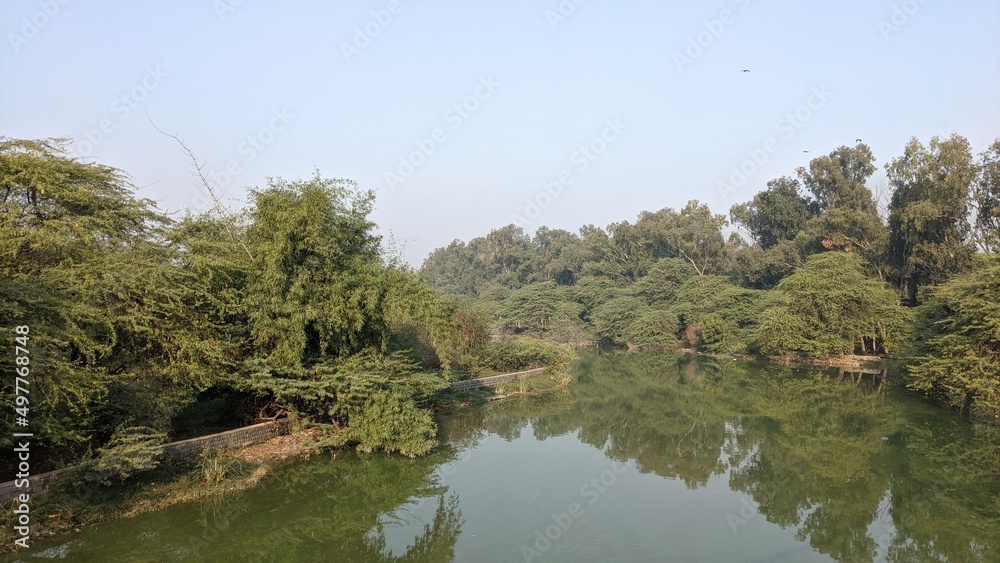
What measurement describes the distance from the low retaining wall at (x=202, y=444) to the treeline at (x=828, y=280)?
4677 mm

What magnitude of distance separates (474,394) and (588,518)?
934cm

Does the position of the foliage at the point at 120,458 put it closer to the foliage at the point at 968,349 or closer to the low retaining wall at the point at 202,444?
the low retaining wall at the point at 202,444

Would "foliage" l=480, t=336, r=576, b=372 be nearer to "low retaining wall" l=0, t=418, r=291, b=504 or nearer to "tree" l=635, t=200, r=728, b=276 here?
"low retaining wall" l=0, t=418, r=291, b=504

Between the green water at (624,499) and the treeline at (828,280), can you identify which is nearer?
the green water at (624,499)

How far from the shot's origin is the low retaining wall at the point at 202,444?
6973mm

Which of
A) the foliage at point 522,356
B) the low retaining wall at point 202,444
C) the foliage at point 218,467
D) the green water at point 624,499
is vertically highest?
the foliage at point 522,356

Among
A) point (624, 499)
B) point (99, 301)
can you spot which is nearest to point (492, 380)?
point (624, 499)

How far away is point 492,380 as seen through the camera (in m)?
19.5

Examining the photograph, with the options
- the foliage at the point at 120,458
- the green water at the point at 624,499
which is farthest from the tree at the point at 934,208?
the foliage at the point at 120,458

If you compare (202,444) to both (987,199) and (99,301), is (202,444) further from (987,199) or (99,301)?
(987,199)

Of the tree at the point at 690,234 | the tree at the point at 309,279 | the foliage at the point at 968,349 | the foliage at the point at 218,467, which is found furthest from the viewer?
the tree at the point at 690,234

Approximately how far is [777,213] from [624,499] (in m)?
34.3

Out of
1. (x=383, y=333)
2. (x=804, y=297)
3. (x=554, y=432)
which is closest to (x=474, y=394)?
(x=554, y=432)

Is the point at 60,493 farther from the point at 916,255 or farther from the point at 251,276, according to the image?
the point at 916,255
